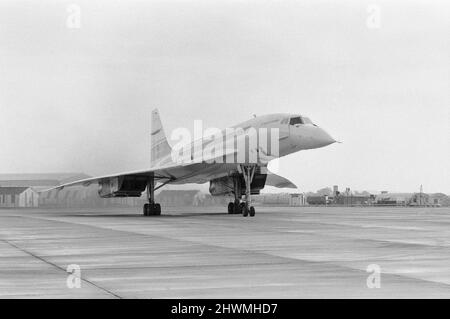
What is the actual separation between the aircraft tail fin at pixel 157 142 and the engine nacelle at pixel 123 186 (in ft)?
32.6

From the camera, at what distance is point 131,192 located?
35.6m

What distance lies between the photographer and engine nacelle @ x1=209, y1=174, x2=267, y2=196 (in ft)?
119

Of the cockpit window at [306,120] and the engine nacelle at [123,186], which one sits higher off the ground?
the cockpit window at [306,120]

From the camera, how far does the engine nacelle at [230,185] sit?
36156mm

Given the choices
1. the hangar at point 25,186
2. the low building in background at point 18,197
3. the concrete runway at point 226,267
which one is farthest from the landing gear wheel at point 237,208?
the low building in background at point 18,197

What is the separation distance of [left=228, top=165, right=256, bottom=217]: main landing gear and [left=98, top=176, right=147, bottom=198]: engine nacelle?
15.5 feet

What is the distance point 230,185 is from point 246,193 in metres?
6.25

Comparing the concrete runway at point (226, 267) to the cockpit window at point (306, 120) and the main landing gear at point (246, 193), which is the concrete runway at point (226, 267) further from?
the cockpit window at point (306, 120)

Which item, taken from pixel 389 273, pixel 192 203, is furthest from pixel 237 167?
pixel 192 203

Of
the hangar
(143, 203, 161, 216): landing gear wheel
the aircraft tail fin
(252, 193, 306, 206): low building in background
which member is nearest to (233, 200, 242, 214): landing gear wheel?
(143, 203, 161, 216): landing gear wheel

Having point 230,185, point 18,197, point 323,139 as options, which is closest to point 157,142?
point 230,185

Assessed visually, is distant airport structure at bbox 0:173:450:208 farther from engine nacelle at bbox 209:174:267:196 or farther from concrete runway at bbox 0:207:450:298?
concrete runway at bbox 0:207:450:298
